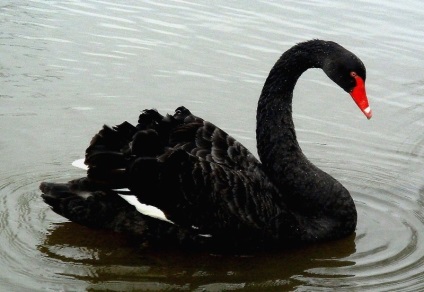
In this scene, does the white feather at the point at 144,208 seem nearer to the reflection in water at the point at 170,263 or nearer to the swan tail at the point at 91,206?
the swan tail at the point at 91,206

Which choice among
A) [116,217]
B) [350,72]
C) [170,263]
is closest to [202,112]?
[350,72]

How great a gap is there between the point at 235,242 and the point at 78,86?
2.69m

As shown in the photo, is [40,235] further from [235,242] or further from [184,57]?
[184,57]

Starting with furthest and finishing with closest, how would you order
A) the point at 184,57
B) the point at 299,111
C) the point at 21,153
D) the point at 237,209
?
1. the point at 184,57
2. the point at 299,111
3. the point at 21,153
4. the point at 237,209

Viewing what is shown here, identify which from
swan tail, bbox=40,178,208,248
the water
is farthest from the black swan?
the water

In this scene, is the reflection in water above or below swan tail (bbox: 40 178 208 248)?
below

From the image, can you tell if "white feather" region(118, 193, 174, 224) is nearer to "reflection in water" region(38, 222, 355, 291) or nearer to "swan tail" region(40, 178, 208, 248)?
"swan tail" region(40, 178, 208, 248)

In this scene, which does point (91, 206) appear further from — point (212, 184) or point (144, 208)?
point (212, 184)

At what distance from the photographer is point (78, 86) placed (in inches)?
256

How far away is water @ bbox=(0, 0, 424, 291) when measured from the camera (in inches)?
→ 164

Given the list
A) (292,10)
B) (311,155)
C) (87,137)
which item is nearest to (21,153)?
(87,137)

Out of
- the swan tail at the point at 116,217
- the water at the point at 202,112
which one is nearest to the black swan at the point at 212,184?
the swan tail at the point at 116,217

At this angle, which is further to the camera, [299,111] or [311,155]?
[299,111]

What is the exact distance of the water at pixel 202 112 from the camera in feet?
13.7
